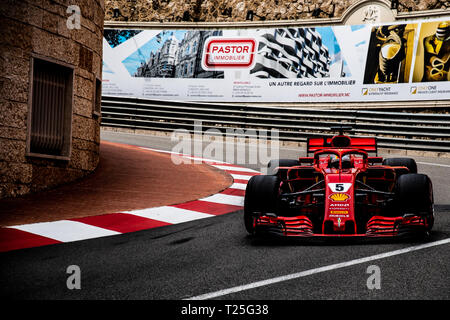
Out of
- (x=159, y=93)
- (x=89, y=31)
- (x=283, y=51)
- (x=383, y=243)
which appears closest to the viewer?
(x=383, y=243)

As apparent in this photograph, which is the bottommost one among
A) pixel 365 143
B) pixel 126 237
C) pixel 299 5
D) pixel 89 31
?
pixel 126 237

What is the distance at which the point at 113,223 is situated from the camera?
587cm

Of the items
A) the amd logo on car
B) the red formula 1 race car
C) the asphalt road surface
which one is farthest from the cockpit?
the amd logo on car

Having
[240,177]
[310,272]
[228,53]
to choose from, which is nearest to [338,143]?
[310,272]

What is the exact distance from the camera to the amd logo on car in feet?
57.7

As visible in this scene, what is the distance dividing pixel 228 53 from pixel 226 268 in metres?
14.6

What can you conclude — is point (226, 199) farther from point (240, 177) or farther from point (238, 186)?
point (240, 177)

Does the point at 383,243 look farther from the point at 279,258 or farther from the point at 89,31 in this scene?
the point at 89,31

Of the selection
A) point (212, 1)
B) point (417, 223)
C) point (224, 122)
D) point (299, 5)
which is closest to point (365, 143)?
point (417, 223)

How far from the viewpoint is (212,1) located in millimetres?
21281

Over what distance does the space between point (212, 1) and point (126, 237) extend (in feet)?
57.9

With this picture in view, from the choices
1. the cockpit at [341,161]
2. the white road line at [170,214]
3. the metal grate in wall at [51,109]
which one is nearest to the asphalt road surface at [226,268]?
the white road line at [170,214]

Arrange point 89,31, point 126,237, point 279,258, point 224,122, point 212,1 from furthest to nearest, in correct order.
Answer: point 212,1 → point 224,122 → point 89,31 → point 126,237 → point 279,258

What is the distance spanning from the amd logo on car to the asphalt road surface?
12.8 metres
